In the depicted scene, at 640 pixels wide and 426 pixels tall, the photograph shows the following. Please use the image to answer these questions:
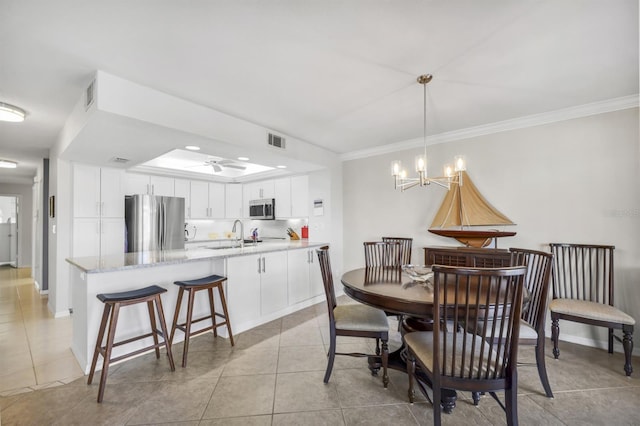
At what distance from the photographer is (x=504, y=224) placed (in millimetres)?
3316

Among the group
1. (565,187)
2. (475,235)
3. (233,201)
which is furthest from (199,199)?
(565,187)

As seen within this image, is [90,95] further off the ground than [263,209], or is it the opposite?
[90,95]

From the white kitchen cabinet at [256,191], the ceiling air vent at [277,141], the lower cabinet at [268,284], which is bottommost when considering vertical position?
the lower cabinet at [268,284]

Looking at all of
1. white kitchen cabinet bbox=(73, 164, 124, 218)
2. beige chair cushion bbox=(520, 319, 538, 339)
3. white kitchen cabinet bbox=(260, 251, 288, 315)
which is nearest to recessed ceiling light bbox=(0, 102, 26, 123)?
white kitchen cabinet bbox=(73, 164, 124, 218)

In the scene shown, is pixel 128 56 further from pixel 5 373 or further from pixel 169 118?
pixel 5 373

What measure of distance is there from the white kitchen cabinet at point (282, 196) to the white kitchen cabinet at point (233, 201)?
1.12 meters

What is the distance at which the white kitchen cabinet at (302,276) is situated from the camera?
3886 mm

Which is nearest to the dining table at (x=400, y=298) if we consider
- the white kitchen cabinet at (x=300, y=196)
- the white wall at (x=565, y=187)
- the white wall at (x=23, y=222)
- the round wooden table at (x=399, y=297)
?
the round wooden table at (x=399, y=297)

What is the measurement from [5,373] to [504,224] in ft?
16.6

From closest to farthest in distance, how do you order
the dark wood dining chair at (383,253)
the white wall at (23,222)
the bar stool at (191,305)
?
the bar stool at (191,305), the dark wood dining chair at (383,253), the white wall at (23,222)

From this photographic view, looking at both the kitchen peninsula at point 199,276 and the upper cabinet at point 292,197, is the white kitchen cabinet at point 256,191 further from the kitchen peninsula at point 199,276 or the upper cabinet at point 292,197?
the kitchen peninsula at point 199,276

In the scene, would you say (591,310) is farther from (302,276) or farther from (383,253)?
(302,276)

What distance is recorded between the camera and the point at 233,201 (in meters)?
6.18

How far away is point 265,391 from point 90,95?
8.95 ft
